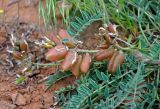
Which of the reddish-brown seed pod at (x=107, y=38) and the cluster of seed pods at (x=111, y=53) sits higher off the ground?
the reddish-brown seed pod at (x=107, y=38)

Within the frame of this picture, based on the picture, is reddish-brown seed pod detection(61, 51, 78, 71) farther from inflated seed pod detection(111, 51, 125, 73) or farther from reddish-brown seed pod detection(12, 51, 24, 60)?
reddish-brown seed pod detection(12, 51, 24, 60)

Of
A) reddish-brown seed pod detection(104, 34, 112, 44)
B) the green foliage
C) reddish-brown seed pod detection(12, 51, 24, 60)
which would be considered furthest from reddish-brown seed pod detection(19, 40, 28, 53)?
reddish-brown seed pod detection(104, 34, 112, 44)

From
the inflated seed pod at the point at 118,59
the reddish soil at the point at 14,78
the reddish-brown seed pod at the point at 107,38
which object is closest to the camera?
the reddish-brown seed pod at the point at 107,38

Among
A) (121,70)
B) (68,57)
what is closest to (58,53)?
(68,57)

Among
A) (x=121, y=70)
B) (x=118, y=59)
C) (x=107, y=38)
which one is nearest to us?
(x=107, y=38)

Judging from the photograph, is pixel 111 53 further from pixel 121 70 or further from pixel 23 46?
pixel 23 46

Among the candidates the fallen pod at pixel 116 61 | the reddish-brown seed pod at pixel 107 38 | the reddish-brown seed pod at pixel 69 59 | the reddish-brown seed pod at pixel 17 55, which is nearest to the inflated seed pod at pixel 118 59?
the fallen pod at pixel 116 61

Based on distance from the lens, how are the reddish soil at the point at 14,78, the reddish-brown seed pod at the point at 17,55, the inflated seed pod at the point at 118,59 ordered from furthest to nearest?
the reddish-brown seed pod at the point at 17,55
the reddish soil at the point at 14,78
the inflated seed pod at the point at 118,59

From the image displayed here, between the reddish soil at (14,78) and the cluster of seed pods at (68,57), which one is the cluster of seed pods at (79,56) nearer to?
the cluster of seed pods at (68,57)

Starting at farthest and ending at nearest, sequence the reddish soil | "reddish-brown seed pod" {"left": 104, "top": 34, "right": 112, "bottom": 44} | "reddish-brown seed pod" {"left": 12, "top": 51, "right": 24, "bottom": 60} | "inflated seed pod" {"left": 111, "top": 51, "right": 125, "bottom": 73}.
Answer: "reddish-brown seed pod" {"left": 12, "top": 51, "right": 24, "bottom": 60}
the reddish soil
"inflated seed pod" {"left": 111, "top": 51, "right": 125, "bottom": 73}
"reddish-brown seed pod" {"left": 104, "top": 34, "right": 112, "bottom": 44}
